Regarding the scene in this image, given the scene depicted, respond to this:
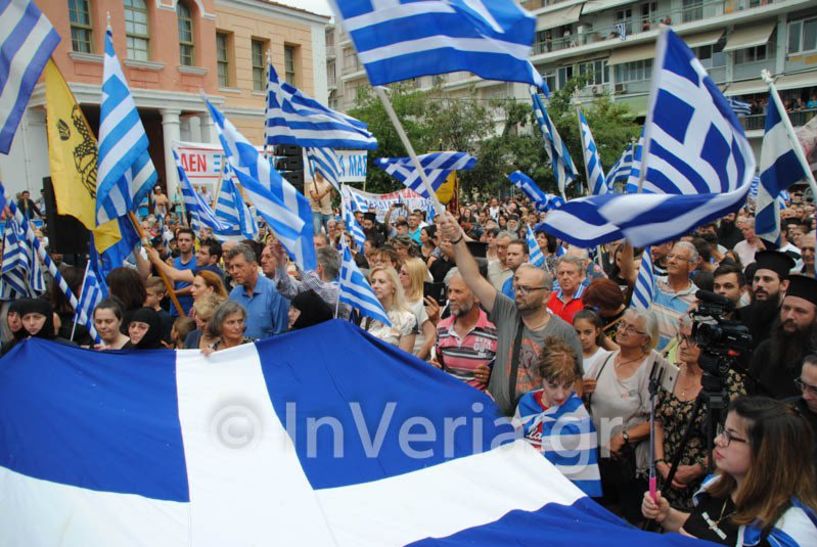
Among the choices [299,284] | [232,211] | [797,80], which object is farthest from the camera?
[797,80]

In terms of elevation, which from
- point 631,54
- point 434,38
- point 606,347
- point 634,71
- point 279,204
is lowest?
point 606,347

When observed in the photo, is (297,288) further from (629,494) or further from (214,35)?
(214,35)

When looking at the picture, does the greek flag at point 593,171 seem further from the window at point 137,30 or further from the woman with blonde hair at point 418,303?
the window at point 137,30

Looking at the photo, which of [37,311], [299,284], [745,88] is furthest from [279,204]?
Answer: [745,88]

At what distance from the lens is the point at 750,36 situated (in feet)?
117

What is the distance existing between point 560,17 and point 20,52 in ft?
145

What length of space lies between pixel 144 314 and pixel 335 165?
173 inches

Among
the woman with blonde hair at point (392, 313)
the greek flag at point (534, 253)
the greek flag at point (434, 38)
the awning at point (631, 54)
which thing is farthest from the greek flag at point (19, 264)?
the awning at point (631, 54)

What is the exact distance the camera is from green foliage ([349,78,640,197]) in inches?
1149

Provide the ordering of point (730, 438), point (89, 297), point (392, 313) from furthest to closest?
point (89, 297) < point (392, 313) < point (730, 438)

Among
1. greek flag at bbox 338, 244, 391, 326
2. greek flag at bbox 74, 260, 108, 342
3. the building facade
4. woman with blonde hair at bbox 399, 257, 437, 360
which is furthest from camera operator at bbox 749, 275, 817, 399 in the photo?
the building facade

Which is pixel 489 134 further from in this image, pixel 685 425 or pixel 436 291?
pixel 685 425

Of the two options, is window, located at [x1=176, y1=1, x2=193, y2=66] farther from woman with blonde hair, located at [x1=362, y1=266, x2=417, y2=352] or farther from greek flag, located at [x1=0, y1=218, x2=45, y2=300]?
woman with blonde hair, located at [x1=362, y1=266, x2=417, y2=352]

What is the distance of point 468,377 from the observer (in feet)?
13.3
